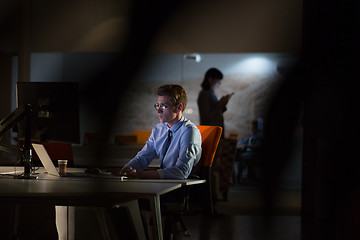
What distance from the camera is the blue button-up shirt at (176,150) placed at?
9.01 feet

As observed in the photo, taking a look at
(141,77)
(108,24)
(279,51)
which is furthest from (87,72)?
(279,51)

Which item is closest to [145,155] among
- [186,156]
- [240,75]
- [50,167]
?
[186,156]

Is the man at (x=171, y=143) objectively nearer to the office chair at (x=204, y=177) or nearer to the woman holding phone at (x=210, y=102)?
the office chair at (x=204, y=177)

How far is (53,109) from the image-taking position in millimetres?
2732

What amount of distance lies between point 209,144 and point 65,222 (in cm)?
97

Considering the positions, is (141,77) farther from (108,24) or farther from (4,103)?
(4,103)

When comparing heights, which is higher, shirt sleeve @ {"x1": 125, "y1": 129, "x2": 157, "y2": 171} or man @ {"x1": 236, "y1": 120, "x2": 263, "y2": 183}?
shirt sleeve @ {"x1": 125, "y1": 129, "x2": 157, "y2": 171}

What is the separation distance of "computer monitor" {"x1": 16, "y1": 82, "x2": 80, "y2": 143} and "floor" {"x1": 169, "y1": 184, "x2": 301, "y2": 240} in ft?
6.16

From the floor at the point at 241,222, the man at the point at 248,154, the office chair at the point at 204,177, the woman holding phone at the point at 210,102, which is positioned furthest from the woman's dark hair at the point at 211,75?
the office chair at the point at 204,177

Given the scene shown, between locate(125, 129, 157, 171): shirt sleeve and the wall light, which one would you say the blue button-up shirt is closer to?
locate(125, 129, 157, 171): shirt sleeve

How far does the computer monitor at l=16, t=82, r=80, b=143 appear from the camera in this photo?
2.68 m

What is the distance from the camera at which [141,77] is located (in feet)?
27.9

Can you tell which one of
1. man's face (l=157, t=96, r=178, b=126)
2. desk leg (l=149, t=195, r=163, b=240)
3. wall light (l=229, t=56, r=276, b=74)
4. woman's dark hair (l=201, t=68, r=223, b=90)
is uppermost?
wall light (l=229, t=56, r=276, b=74)

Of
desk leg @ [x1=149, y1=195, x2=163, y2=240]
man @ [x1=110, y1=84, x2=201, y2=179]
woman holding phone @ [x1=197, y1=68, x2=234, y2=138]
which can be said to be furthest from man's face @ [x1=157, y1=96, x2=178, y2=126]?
woman holding phone @ [x1=197, y1=68, x2=234, y2=138]
